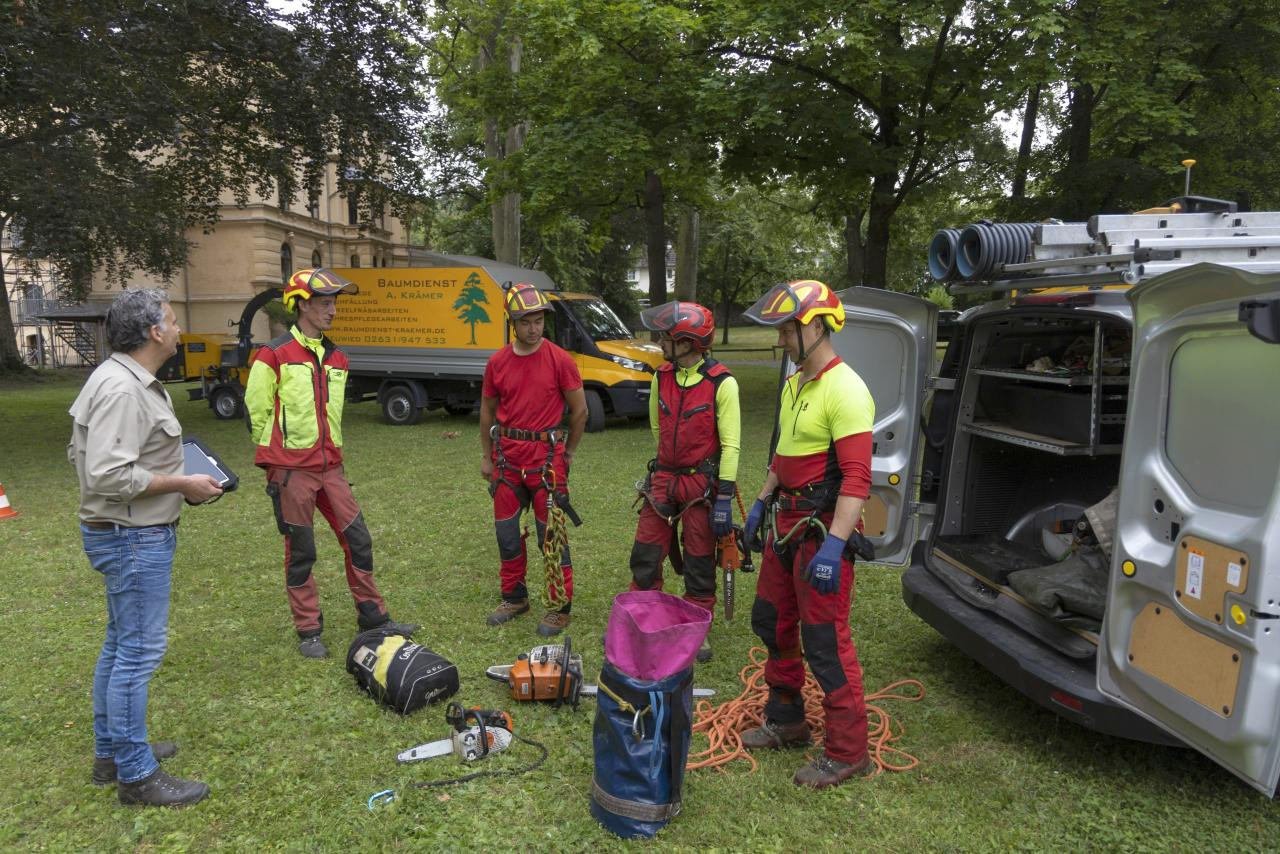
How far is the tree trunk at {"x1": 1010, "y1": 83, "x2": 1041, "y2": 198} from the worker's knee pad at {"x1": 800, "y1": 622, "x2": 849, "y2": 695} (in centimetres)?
1130

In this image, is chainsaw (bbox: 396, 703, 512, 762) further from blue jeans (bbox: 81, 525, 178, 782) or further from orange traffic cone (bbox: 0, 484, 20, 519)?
orange traffic cone (bbox: 0, 484, 20, 519)

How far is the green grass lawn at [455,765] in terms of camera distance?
3135 mm

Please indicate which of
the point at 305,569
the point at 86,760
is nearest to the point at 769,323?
the point at 305,569

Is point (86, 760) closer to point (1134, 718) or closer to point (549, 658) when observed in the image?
point (549, 658)

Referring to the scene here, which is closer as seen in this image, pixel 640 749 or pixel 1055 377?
pixel 640 749

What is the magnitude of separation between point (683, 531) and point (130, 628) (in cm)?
255

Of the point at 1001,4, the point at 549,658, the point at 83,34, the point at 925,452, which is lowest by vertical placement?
the point at 549,658

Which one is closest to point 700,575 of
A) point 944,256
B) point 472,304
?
point 944,256

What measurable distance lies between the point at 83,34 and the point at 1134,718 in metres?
11.9

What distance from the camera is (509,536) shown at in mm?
5082

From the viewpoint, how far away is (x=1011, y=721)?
397 centimetres

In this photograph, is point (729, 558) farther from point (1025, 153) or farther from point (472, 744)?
point (1025, 153)

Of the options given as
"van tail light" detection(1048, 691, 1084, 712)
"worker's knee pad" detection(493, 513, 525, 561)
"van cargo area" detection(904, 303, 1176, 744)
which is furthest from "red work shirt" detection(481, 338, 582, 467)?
"van tail light" detection(1048, 691, 1084, 712)

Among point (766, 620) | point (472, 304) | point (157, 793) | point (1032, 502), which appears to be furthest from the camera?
point (472, 304)
